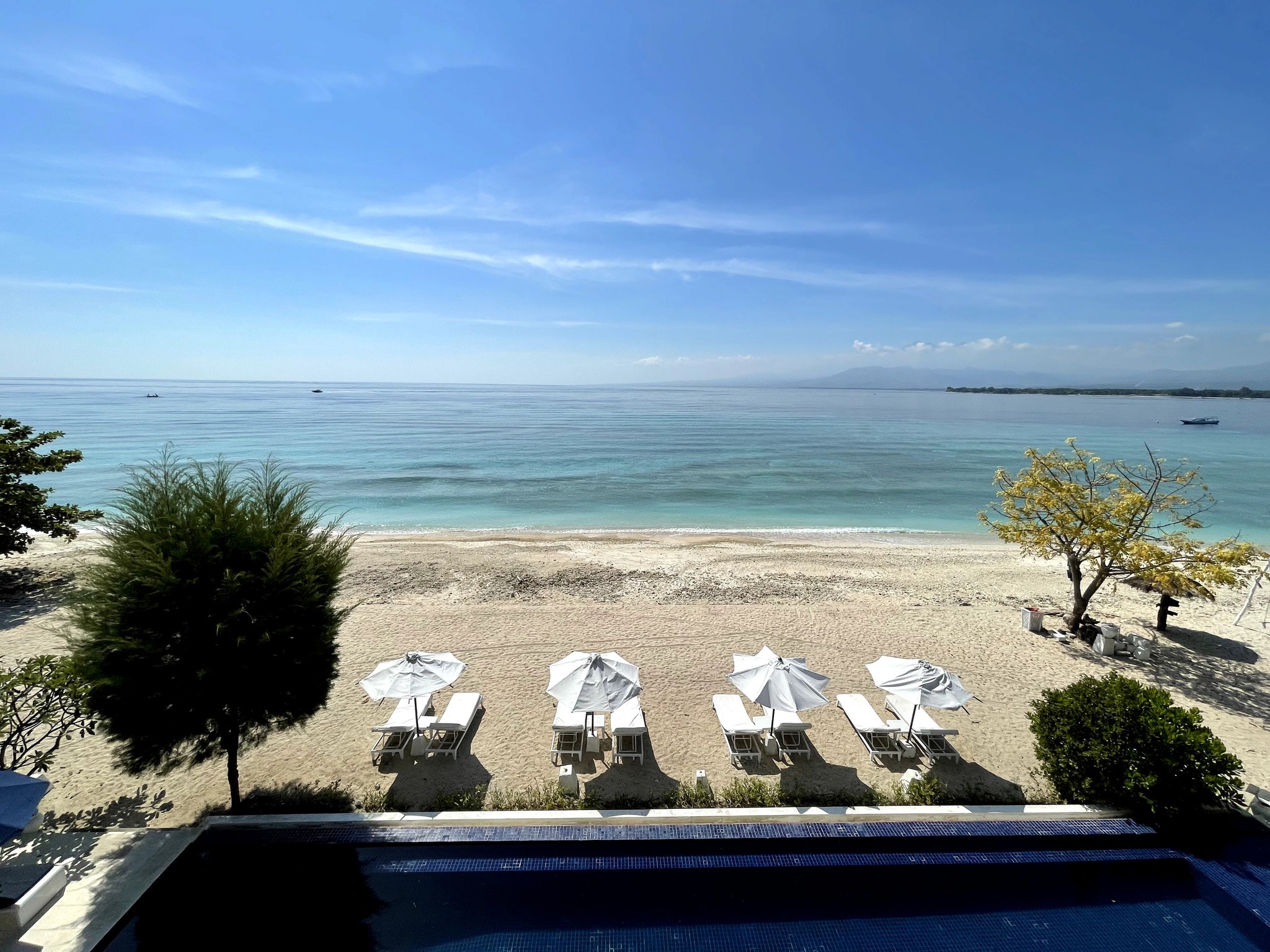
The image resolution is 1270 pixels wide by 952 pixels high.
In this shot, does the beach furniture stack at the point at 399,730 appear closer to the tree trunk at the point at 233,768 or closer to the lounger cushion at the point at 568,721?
the tree trunk at the point at 233,768

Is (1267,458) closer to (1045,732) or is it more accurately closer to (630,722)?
(1045,732)

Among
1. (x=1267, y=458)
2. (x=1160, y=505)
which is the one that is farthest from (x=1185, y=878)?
(x=1267, y=458)

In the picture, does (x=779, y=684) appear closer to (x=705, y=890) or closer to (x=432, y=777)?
(x=705, y=890)

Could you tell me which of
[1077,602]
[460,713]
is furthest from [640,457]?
[460,713]

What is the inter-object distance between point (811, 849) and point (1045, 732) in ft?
12.7

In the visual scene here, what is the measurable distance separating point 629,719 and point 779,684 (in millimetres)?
2542

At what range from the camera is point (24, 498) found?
15281mm

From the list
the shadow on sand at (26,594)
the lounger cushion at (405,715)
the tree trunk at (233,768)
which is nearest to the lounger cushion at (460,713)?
the lounger cushion at (405,715)

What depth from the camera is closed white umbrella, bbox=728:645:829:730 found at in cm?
849

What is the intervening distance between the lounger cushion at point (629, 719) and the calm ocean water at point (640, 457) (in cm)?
1921

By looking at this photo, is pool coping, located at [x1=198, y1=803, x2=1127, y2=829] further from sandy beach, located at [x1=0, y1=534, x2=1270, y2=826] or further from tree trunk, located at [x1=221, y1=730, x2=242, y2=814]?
sandy beach, located at [x1=0, y1=534, x2=1270, y2=826]

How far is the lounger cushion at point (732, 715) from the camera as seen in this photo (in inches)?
362

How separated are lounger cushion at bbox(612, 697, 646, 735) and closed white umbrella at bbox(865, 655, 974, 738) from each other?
12.6 ft

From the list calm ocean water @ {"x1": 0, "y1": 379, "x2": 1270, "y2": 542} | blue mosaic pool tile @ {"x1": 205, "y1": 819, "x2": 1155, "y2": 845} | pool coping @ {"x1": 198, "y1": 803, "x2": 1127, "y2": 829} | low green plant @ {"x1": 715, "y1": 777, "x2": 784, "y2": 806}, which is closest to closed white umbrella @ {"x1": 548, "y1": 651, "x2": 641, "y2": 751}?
pool coping @ {"x1": 198, "y1": 803, "x2": 1127, "y2": 829}
